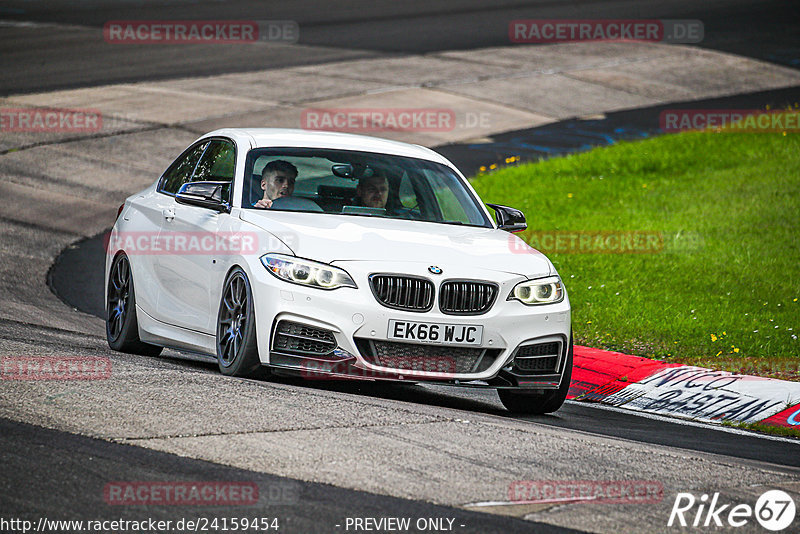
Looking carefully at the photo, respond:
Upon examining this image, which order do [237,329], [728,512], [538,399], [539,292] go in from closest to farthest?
[728,512]
[237,329]
[539,292]
[538,399]

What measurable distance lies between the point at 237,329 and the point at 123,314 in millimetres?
2146

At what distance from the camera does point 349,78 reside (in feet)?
88.6

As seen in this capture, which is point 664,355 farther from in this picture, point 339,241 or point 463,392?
point 339,241

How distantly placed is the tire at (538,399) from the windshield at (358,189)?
1252mm

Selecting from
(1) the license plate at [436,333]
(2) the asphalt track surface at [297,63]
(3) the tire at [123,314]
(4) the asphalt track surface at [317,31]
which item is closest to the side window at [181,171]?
(3) the tire at [123,314]

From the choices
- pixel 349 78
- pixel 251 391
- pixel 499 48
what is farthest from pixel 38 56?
pixel 251 391

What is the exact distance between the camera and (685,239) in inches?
607

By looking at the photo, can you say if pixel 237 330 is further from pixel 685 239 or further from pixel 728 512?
pixel 685 239

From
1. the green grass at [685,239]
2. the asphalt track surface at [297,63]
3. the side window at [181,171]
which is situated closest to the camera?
the asphalt track surface at [297,63]

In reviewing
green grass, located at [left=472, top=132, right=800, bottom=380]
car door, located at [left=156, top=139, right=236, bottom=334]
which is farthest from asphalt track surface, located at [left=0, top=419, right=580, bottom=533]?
green grass, located at [left=472, top=132, right=800, bottom=380]

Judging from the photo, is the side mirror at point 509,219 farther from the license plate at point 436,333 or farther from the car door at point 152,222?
the car door at point 152,222

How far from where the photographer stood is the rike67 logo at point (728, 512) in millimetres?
5578

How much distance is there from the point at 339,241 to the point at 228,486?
8.81ft

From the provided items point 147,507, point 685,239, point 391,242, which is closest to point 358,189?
point 391,242
